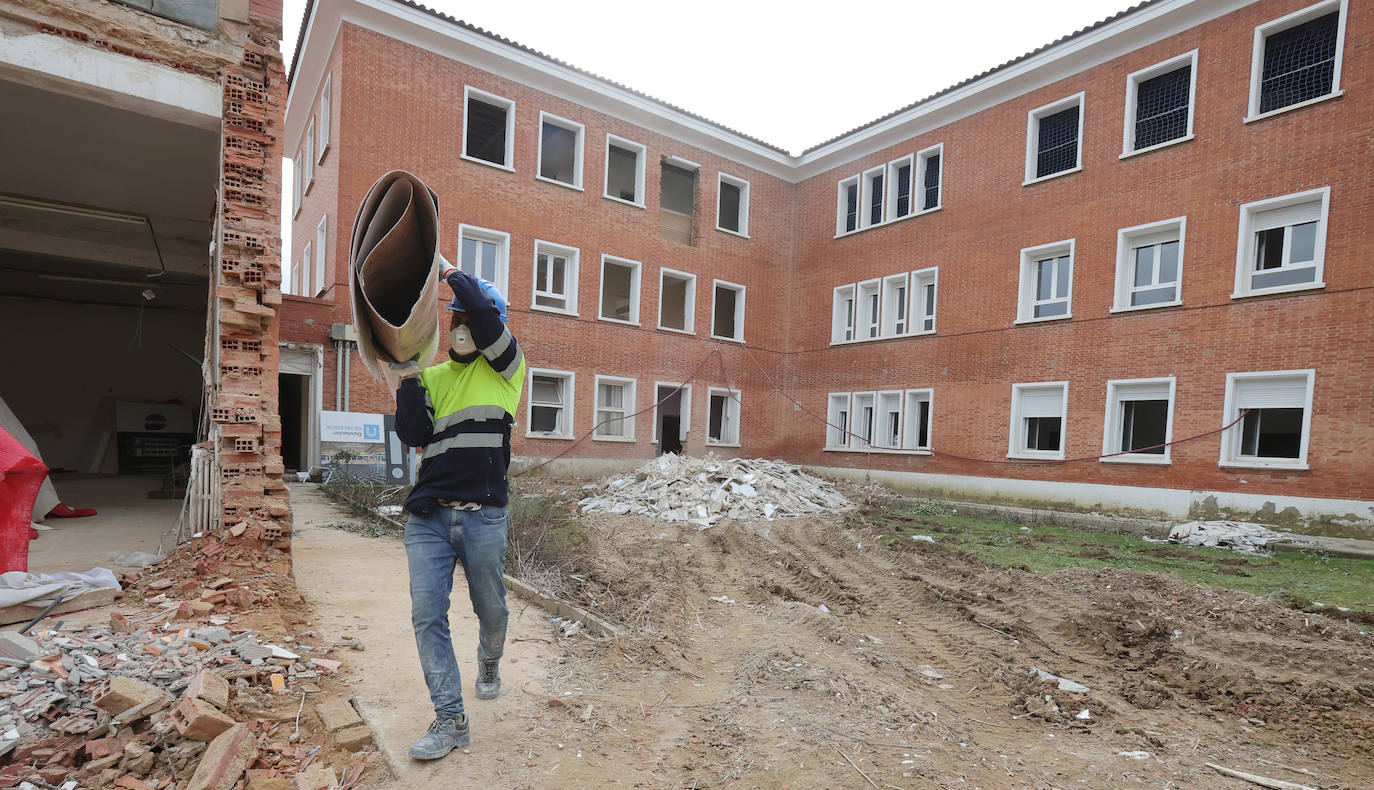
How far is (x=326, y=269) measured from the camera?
16078mm

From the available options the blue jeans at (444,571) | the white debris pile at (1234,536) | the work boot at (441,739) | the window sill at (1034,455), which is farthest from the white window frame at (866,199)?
the work boot at (441,739)

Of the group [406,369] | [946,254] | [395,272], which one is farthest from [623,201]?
[406,369]

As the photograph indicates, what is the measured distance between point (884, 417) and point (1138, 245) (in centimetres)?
750

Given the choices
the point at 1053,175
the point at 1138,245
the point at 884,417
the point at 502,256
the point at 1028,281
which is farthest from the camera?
the point at 884,417

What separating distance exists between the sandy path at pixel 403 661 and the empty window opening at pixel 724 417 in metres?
14.3

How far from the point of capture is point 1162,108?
14156 millimetres

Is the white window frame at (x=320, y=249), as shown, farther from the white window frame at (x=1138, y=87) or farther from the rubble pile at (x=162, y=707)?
the white window frame at (x=1138, y=87)

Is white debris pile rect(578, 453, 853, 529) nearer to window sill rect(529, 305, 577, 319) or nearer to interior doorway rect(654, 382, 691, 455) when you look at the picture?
interior doorway rect(654, 382, 691, 455)

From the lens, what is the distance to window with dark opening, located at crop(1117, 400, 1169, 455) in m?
13.6

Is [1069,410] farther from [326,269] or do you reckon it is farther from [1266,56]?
[326,269]

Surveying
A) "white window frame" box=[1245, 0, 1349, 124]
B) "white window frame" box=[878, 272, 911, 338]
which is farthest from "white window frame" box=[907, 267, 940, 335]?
"white window frame" box=[1245, 0, 1349, 124]

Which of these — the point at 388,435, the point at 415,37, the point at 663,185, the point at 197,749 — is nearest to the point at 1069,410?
the point at 663,185

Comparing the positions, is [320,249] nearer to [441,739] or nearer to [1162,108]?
[441,739]

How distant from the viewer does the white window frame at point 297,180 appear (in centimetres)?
1944
